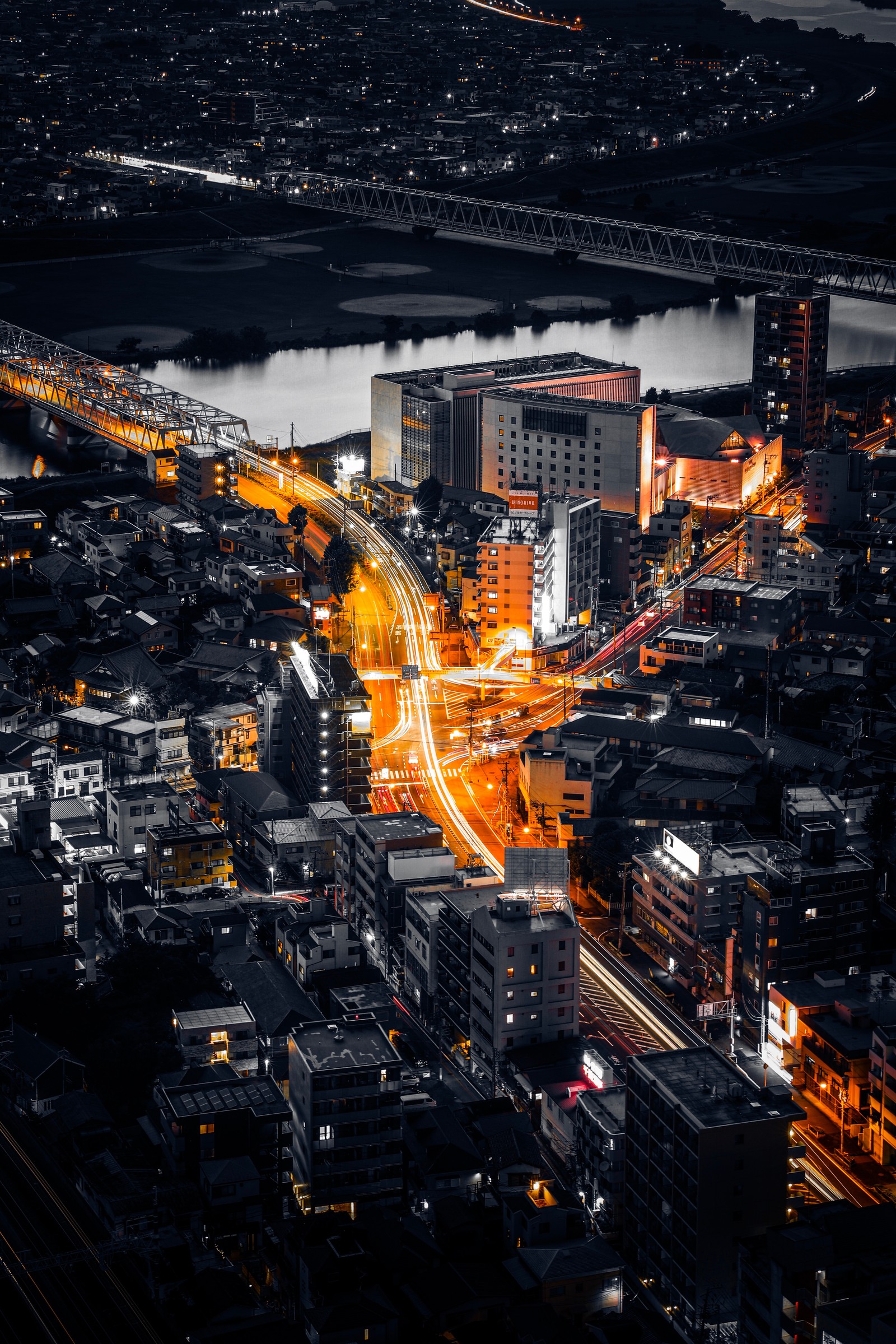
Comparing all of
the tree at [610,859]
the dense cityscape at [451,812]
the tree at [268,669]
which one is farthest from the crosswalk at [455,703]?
the tree at [610,859]

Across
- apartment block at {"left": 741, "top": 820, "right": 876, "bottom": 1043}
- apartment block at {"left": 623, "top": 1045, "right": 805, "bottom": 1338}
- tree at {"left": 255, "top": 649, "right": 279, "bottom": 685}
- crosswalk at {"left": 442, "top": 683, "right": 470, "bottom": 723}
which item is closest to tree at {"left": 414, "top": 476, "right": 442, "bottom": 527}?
crosswalk at {"left": 442, "top": 683, "right": 470, "bottom": 723}

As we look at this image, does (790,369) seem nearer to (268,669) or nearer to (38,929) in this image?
(268,669)

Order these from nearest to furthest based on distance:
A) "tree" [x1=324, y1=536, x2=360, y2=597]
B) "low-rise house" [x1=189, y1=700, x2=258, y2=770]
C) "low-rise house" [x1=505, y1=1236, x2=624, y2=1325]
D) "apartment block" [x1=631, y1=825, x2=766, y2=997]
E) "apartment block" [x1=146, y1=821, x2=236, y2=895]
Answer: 1. "low-rise house" [x1=505, y1=1236, x2=624, y2=1325]
2. "apartment block" [x1=631, y1=825, x2=766, y2=997]
3. "apartment block" [x1=146, y1=821, x2=236, y2=895]
4. "low-rise house" [x1=189, y1=700, x2=258, y2=770]
5. "tree" [x1=324, y1=536, x2=360, y2=597]

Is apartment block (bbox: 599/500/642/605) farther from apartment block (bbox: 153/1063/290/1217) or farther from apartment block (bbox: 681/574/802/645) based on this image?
apartment block (bbox: 153/1063/290/1217)

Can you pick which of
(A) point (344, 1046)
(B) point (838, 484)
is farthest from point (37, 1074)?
(B) point (838, 484)

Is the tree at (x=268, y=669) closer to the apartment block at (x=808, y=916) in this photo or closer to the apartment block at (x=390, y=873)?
the apartment block at (x=390, y=873)

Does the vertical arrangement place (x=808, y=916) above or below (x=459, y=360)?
below
